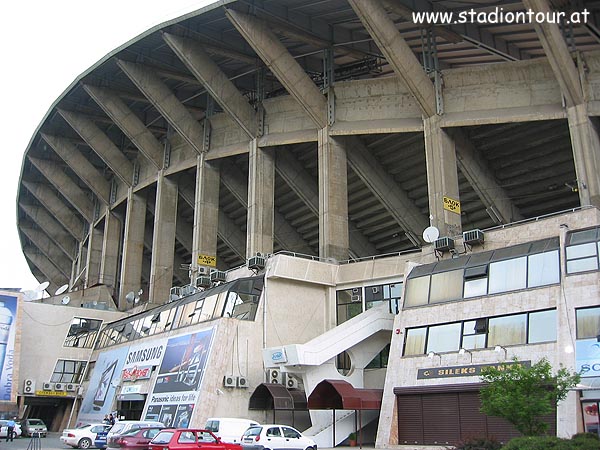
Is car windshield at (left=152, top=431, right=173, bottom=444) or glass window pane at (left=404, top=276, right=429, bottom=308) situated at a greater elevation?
glass window pane at (left=404, top=276, right=429, bottom=308)

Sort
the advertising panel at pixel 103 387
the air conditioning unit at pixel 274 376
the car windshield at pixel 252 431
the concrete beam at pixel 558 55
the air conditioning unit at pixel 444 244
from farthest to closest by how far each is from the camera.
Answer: the advertising panel at pixel 103 387
the air conditioning unit at pixel 274 376
the air conditioning unit at pixel 444 244
the concrete beam at pixel 558 55
the car windshield at pixel 252 431

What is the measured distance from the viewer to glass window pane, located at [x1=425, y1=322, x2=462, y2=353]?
26852 mm

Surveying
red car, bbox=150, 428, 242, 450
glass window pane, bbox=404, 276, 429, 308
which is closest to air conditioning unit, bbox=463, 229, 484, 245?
glass window pane, bbox=404, 276, 429, 308

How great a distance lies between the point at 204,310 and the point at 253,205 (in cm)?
1046

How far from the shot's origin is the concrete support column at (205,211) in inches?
1886

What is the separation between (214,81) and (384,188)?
14.7m

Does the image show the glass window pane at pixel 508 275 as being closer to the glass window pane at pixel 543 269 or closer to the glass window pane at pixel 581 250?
the glass window pane at pixel 543 269

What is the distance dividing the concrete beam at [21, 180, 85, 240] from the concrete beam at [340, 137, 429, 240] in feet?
137

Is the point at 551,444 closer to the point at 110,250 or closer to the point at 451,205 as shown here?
the point at 451,205

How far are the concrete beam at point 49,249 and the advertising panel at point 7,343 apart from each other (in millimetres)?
41474

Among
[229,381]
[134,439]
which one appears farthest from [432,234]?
[134,439]

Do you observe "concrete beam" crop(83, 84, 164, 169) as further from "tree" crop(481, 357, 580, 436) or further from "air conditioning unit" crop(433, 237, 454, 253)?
"tree" crop(481, 357, 580, 436)

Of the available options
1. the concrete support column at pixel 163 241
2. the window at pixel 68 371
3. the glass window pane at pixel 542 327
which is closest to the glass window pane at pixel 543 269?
the glass window pane at pixel 542 327

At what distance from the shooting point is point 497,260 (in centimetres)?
2775
